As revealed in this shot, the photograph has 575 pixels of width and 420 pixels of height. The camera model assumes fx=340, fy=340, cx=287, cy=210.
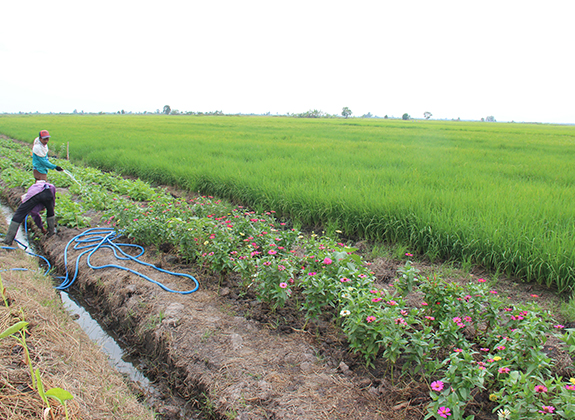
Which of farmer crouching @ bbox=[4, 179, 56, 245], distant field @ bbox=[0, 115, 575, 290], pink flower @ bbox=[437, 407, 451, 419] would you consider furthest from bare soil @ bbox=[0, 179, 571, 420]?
farmer crouching @ bbox=[4, 179, 56, 245]

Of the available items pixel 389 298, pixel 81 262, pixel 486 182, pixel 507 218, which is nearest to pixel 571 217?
pixel 507 218

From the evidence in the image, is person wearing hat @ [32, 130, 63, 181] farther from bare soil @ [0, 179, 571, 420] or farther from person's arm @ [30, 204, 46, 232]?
bare soil @ [0, 179, 571, 420]

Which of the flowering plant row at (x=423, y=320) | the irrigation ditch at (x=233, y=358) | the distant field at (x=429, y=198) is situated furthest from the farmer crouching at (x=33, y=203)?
the distant field at (x=429, y=198)

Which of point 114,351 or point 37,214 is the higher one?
point 37,214

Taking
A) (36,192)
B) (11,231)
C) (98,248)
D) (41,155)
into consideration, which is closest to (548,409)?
(98,248)

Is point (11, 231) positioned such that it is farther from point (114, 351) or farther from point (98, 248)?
point (114, 351)

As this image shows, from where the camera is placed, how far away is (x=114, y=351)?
3004mm

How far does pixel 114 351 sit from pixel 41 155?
15.6ft

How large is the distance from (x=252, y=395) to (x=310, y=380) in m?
0.38

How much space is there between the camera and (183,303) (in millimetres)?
3141

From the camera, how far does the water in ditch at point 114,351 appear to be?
2430mm

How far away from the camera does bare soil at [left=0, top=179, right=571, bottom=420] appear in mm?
2057

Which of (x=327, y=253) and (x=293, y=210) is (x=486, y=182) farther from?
(x=327, y=253)

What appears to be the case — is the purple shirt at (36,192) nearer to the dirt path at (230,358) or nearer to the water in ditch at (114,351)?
the water in ditch at (114,351)
